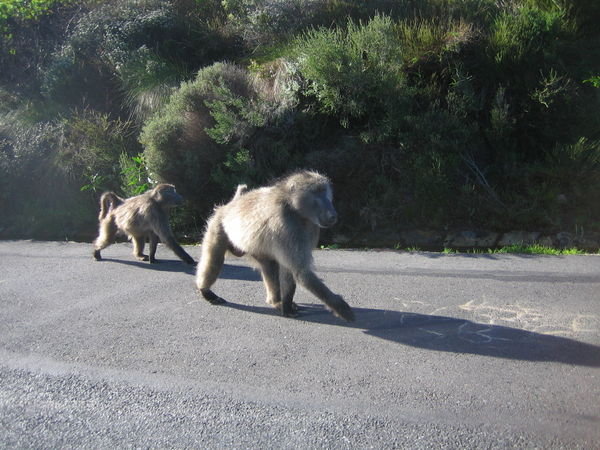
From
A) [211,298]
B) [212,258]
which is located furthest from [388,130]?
[211,298]

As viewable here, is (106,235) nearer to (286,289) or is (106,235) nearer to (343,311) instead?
(286,289)

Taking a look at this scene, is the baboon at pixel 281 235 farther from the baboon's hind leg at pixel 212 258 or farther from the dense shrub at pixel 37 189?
the dense shrub at pixel 37 189

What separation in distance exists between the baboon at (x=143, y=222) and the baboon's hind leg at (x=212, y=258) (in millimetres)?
2153

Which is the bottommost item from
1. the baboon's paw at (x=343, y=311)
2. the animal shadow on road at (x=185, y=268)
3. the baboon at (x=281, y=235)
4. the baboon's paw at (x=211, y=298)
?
the animal shadow on road at (x=185, y=268)

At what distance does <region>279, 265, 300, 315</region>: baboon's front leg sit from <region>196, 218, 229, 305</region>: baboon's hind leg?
32.6 inches

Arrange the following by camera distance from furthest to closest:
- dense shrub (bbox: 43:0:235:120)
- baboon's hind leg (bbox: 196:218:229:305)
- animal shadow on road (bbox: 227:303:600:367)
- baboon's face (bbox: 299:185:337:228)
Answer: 1. dense shrub (bbox: 43:0:235:120)
2. baboon's hind leg (bbox: 196:218:229:305)
3. baboon's face (bbox: 299:185:337:228)
4. animal shadow on road (bbox: 227:303:600:367)

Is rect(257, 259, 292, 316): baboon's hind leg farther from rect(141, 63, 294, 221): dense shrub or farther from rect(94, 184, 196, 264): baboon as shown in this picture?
rect(141, 63, 294, 221): dense shrub

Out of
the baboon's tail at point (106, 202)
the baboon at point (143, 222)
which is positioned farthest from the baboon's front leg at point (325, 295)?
the baboon's tail at point (106, 202)

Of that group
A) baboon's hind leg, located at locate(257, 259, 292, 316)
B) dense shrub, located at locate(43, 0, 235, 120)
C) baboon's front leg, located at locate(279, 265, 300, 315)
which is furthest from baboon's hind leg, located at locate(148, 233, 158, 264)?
dense shrub, located at locate(43, 0, 235, 120)

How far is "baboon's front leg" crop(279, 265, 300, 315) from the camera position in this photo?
17.9ft

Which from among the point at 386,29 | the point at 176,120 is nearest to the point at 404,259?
the point at 386,29

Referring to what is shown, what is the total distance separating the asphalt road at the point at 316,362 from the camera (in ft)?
11.5

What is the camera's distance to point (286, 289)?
548cm

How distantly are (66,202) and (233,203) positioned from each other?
A: 30.2 feet
